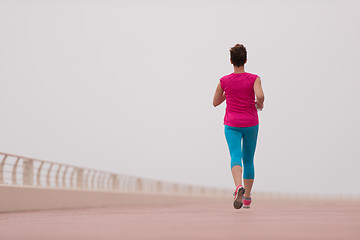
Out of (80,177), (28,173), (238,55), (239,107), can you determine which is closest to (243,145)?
(239,107)

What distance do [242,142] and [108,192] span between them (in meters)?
9.58

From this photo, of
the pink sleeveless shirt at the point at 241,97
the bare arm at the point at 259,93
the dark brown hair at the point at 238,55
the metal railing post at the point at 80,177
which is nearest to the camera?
the bare arm at the point at 259,93

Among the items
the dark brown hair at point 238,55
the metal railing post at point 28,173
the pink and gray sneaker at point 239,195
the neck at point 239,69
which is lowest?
the pink and gray sneaker at point 239,195

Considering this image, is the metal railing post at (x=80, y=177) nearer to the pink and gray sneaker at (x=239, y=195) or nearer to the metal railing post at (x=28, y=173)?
the metal railing post at (x=28, y=173)

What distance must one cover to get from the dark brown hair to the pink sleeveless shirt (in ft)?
0.54

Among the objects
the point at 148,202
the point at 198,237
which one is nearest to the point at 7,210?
the point at 198,237

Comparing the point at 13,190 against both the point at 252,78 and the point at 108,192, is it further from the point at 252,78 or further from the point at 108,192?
the point at 108,192

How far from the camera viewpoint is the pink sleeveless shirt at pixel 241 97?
8539 mm

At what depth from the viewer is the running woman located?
28.0 ft

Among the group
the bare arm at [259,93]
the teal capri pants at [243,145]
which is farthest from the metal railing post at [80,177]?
the bare arm at [259,93]

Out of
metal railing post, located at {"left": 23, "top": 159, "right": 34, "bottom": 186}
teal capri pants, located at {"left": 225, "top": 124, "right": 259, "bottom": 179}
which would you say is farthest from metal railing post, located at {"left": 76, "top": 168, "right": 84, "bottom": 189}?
teal capri pants, located at {"left": 225, "top": 124, "right": 259, "bottom": 179}

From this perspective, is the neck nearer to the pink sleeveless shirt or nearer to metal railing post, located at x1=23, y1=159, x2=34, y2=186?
the pink sleeveless shirt

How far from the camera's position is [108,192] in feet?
59.1

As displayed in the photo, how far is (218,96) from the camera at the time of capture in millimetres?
8766
